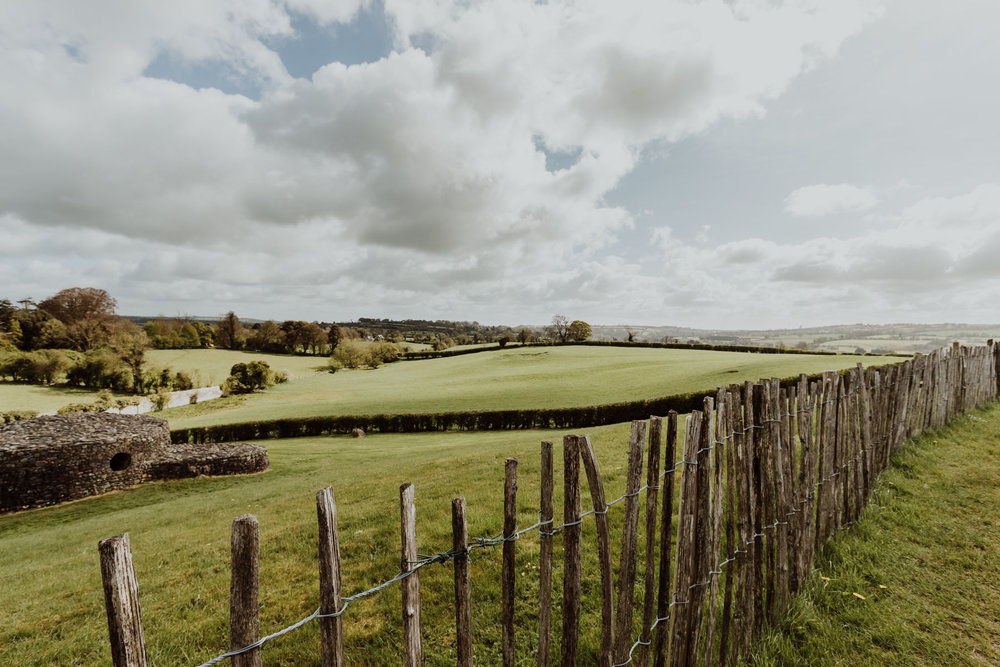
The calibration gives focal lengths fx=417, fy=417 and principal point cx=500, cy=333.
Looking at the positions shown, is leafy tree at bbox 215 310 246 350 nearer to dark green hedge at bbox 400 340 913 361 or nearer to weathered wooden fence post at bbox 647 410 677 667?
dark green hedge at bbox 400 340 913 361

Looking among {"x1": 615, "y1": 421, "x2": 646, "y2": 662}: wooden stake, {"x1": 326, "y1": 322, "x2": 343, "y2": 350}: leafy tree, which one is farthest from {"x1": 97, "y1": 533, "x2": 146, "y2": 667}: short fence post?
{"x1": 326, "y1": 322, "x2": 343, "y2": 350}: leafy tree

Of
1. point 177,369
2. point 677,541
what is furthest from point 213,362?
point 677,541

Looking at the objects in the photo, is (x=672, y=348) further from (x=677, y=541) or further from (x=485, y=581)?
(x=677, y=541)

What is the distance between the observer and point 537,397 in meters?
34.8

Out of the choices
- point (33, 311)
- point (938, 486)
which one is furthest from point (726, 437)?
point (33, 311)

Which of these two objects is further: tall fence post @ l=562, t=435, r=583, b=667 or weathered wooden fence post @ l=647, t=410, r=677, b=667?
weathered wooden fence post @ l=647, t=410, r=677, b=667

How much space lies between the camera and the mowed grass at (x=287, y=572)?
5082mm

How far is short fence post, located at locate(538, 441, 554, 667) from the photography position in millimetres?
2818

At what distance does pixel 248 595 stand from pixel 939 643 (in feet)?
20.8

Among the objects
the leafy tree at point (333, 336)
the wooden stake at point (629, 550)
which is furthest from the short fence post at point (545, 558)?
the leafy tree at point (333, 336)

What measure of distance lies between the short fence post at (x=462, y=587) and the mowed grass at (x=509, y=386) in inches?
1091

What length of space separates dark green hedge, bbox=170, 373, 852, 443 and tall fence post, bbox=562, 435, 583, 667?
24317 millimetres

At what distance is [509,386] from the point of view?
41.9 m

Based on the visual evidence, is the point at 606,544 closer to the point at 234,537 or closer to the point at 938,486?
the point at 234,537
